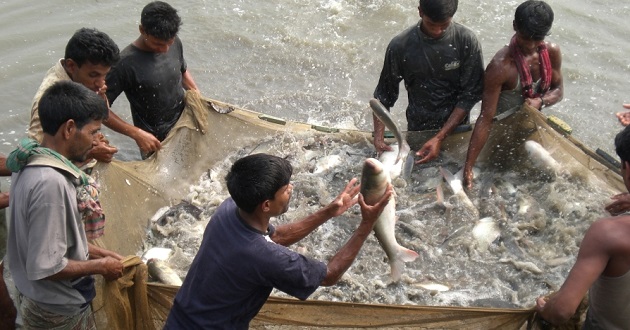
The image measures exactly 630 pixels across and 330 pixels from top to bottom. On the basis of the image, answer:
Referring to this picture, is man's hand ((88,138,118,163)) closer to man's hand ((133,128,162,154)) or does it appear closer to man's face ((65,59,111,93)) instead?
man's face ((65,59,111,93))

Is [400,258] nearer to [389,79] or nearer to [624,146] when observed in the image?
[624,146]

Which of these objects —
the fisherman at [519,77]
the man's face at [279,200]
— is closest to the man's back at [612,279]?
the man's face at [279,200]

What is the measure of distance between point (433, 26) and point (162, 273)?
3.04m

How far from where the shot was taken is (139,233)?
5.47 m

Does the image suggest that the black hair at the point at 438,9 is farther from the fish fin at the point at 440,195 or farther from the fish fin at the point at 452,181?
the fish fin at the point at 440,195

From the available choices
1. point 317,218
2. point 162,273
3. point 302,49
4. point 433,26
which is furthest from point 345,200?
point 302,49

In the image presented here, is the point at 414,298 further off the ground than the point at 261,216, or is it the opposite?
Answer: the point at 261,216

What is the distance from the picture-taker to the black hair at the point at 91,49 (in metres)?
4.50

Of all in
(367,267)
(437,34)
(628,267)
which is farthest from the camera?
(437,34)

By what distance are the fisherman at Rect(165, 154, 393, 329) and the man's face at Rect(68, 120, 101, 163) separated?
2.68 feet

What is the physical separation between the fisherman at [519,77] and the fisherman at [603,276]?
7.54ft

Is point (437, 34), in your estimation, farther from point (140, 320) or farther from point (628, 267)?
point (140, 320)

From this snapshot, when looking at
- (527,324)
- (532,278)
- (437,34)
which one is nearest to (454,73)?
(437,34)

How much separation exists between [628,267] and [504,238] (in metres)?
2.34
